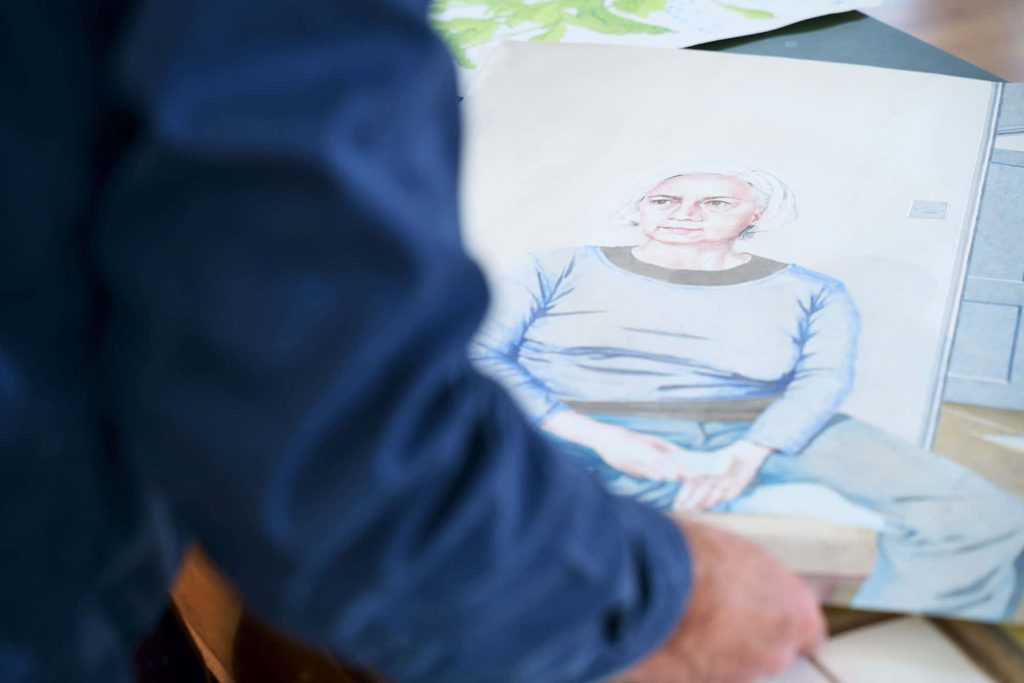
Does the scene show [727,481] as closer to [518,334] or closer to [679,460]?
[679,460]

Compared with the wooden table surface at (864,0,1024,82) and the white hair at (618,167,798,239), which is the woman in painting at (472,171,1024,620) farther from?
the wooden table surface at (864,0,1024,82)

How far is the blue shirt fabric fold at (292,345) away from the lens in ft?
0.74

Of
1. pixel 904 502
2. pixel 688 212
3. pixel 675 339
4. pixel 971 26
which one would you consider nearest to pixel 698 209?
pixel 688 212

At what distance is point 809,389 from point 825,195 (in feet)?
0.62

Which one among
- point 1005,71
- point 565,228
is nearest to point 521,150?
point 565,228

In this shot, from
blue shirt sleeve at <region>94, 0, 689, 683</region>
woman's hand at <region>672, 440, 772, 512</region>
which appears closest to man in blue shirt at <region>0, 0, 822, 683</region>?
blue shirt sleeve at <region>94, 0, 689, 683</region>

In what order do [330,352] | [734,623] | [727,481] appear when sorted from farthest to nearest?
[727,481] < [734,623] < [330,352]

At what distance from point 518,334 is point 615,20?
0.42 metres

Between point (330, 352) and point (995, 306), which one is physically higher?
point (330, 352)

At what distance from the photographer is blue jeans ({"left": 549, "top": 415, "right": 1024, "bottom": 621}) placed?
0.41 m

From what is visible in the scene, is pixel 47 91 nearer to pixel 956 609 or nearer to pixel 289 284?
pixel 289 284

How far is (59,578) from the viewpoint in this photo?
1.09ft

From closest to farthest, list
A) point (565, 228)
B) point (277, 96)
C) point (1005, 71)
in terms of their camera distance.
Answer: point (277, 96), point (565, 228), point (1005, 71)

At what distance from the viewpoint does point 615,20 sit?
0.84 m
